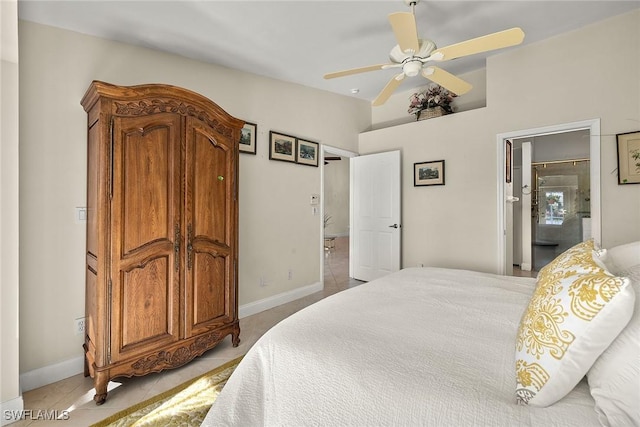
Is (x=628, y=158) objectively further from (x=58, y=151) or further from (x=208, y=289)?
(x=58, y=151)

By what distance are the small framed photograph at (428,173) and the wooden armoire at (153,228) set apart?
8.43 feet

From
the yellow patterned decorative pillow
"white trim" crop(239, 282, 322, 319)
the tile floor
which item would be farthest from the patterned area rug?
the yellow patterned decorative pillow

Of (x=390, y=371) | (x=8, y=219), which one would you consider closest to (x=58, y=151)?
(x=8, y=219)

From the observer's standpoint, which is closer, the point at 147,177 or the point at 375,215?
the point at 147,177

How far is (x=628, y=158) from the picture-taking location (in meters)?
2.64

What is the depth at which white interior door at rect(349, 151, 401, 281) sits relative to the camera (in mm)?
4289

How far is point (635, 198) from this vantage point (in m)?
2.62

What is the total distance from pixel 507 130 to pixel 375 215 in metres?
1.94

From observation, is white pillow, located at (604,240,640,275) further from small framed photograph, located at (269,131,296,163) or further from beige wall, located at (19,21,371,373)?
beige wall, located at (19,21,371,373)

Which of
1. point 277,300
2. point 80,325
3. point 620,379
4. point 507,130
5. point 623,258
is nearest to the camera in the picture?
point 620,379

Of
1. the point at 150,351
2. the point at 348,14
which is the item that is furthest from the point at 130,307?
the point at 348,14

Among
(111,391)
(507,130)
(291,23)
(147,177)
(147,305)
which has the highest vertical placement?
(291,23)

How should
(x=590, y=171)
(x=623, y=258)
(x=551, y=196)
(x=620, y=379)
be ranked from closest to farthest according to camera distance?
(x=620, y=379) → (x=623, y=258) → (x=590, y=171) → (x=551, y=196)

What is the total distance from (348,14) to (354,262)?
337 cm
